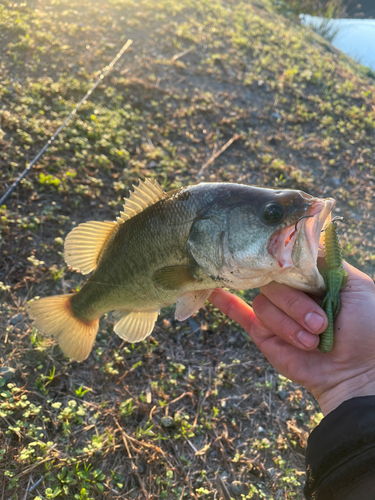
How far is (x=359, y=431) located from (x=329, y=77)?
8050mm

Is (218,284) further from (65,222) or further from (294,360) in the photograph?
(65,222)

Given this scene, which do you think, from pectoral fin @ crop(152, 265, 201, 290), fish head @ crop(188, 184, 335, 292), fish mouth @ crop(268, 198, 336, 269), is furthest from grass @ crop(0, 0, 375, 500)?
fish mouth @ crop(268, 198, 336, 269)

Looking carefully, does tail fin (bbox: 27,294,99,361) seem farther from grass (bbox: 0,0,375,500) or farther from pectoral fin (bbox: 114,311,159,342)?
grass (bbox: 0,0,375,500)

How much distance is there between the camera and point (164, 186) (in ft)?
13.5

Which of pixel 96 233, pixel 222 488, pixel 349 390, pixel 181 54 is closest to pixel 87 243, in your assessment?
pixel 96 233

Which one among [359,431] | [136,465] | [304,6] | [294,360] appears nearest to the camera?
[359,431]

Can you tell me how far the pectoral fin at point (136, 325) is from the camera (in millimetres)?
2271

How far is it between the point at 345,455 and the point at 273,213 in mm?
1110

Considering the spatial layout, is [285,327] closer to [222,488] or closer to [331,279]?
[331,279]

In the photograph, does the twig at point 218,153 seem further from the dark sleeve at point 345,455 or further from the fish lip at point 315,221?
the dark sleeve at point 345,455

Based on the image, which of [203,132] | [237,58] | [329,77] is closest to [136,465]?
[203,132]

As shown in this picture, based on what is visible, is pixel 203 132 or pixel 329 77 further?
pixel 329 77

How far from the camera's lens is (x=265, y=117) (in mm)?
5930

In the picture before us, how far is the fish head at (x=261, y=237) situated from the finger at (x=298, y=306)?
80mm
